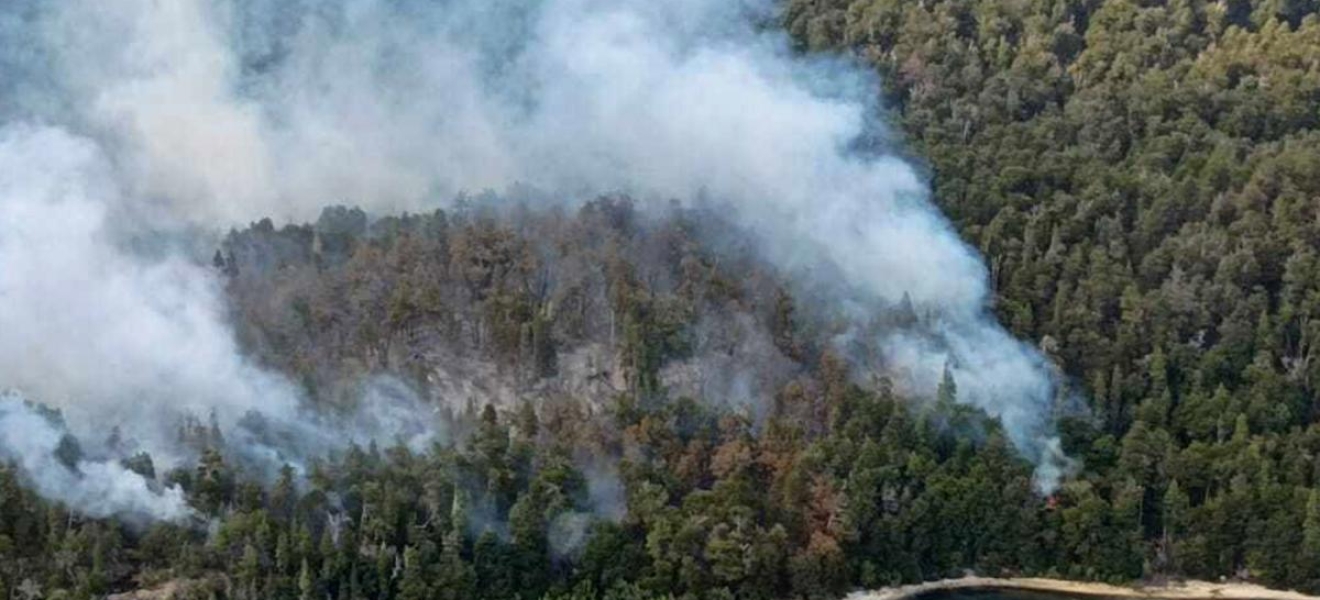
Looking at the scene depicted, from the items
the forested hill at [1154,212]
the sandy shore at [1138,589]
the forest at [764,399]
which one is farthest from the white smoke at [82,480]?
Answer: the forested hill at [1154,212]

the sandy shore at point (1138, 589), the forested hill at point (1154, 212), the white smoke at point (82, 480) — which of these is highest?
the forested hill at point (1154, 212)

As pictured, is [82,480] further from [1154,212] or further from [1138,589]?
[1154,212]

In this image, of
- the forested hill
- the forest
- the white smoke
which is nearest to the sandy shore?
the forest

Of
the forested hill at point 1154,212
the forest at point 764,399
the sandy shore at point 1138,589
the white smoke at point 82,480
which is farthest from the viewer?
the forested hill at point 1154,212

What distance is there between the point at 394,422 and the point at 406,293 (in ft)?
14.3

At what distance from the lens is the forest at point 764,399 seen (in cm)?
4875

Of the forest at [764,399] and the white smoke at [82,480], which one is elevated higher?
the forest at [764,399]

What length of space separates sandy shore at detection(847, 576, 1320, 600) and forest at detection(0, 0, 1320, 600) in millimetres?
296

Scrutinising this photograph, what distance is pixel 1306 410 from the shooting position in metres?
56.8

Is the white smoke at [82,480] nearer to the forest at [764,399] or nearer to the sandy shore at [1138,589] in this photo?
the forest at [764,399]

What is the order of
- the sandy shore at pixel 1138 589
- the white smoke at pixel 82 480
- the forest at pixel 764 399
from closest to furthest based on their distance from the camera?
the white smoke at pixel 82 480, the forest at pixel 764 399, the sandy shore at pixel 1138 589

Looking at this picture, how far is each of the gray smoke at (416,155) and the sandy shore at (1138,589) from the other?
2817 mm

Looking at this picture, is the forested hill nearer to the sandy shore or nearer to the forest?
the forest

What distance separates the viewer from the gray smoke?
176 ft
